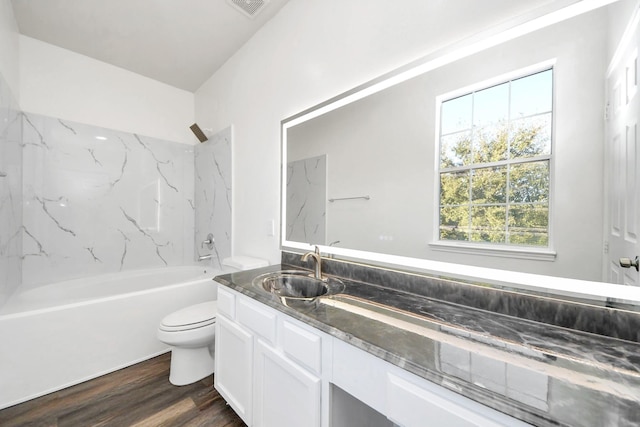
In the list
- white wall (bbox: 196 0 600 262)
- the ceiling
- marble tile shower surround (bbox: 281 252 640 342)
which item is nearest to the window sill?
marble tile shower surround (bbox: 281 252 640 342)

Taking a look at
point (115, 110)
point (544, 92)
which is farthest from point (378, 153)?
point (115, 110)

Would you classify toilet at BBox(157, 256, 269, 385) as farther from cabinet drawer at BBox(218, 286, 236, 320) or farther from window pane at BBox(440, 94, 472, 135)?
window pane at BBox(440, 94, 472, 135)

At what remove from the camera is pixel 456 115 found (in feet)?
3.78

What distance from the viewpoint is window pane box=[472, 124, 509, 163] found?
40.1 inches

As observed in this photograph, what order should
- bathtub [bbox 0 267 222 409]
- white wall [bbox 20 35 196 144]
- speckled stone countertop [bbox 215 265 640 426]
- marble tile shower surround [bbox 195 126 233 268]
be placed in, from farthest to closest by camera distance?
→ marble tile shower surround [bbox 195 126 233 268] → white wall [bbox 20 35 196 144] → bathtub [bbox 0 267 222 409] → speckled stone countertop [bbox 215 265 640 426]

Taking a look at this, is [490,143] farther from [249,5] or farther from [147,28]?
[147,28]

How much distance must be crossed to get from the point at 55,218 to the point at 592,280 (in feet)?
12.3

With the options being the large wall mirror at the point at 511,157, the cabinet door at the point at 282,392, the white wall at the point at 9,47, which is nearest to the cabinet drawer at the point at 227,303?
the cabinet door at the point at 282,392

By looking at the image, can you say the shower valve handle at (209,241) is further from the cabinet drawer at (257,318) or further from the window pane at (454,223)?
the window pane at (454,223)

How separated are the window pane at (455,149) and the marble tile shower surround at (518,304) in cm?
52

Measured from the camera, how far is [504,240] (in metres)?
1.00

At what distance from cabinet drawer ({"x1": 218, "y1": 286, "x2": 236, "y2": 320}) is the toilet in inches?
8.9

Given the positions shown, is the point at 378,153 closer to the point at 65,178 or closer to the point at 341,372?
the point at 341,372

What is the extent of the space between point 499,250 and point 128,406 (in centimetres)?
223
